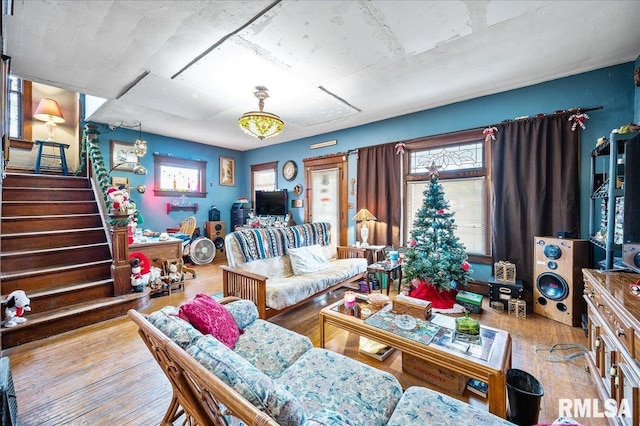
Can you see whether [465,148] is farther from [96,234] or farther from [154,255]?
[96,234]

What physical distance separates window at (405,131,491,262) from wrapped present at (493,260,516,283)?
1.00ft

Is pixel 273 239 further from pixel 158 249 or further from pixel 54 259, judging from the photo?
pixel 54 259

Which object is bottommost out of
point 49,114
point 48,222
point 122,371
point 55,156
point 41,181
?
point 122,371

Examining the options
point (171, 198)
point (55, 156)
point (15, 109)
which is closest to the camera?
point (15, 109)

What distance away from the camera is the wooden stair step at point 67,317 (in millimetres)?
2342

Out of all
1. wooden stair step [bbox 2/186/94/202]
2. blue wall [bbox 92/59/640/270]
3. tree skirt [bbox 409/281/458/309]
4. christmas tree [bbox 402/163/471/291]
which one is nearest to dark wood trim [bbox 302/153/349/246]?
blue wall [bbox 92/59/640/270]

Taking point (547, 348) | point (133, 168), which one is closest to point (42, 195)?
point (133, 168)

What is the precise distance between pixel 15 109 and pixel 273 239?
17.5ft

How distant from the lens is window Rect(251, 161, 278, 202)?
20.4 ft

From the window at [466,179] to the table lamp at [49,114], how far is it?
6.43m

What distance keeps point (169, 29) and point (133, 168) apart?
3823 millimetres

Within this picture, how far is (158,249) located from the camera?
12.5 feet

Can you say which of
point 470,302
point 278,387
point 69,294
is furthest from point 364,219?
point 69,294

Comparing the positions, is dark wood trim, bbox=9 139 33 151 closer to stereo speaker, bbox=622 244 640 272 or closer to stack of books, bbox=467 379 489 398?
stack of books, bbox=467 379 489 398
